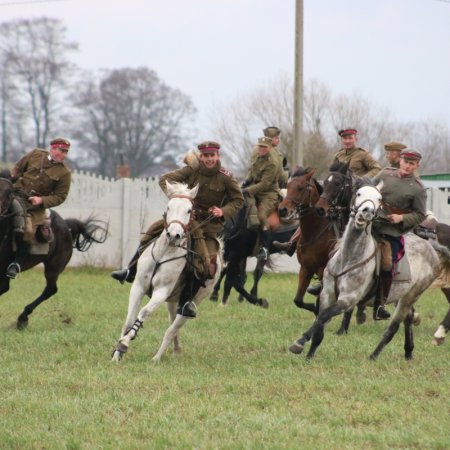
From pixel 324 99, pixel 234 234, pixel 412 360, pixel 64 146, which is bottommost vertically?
pixel 412 360

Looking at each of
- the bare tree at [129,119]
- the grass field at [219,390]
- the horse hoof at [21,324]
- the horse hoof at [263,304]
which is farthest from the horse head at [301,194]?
the bare tree at [129,119]

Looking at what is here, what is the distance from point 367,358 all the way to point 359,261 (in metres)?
1.22

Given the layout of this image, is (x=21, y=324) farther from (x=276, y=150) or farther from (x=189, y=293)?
(x=276, y=150)

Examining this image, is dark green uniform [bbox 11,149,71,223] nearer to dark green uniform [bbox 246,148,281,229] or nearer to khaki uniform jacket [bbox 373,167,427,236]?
dark green uniform [bbox 246,148,281,229]

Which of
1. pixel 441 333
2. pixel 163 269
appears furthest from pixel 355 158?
pixel 163 269

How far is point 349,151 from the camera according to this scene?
1536cm

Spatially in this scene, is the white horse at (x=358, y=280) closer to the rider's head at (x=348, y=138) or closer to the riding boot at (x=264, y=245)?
the rider's head at (x=348, y=138)

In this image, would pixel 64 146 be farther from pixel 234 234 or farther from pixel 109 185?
pixel 109 185

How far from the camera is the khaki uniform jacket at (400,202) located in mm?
11883

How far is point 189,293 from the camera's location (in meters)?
12.0

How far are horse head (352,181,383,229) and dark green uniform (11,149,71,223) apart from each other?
498 centimetres

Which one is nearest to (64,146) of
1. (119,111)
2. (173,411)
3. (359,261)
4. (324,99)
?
(359,261)

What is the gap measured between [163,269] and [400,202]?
110 inches

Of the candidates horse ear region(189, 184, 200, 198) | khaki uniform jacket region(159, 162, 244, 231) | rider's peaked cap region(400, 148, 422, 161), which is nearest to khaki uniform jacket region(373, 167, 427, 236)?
rider's peaked cap region(400, 148, 422, 161)
